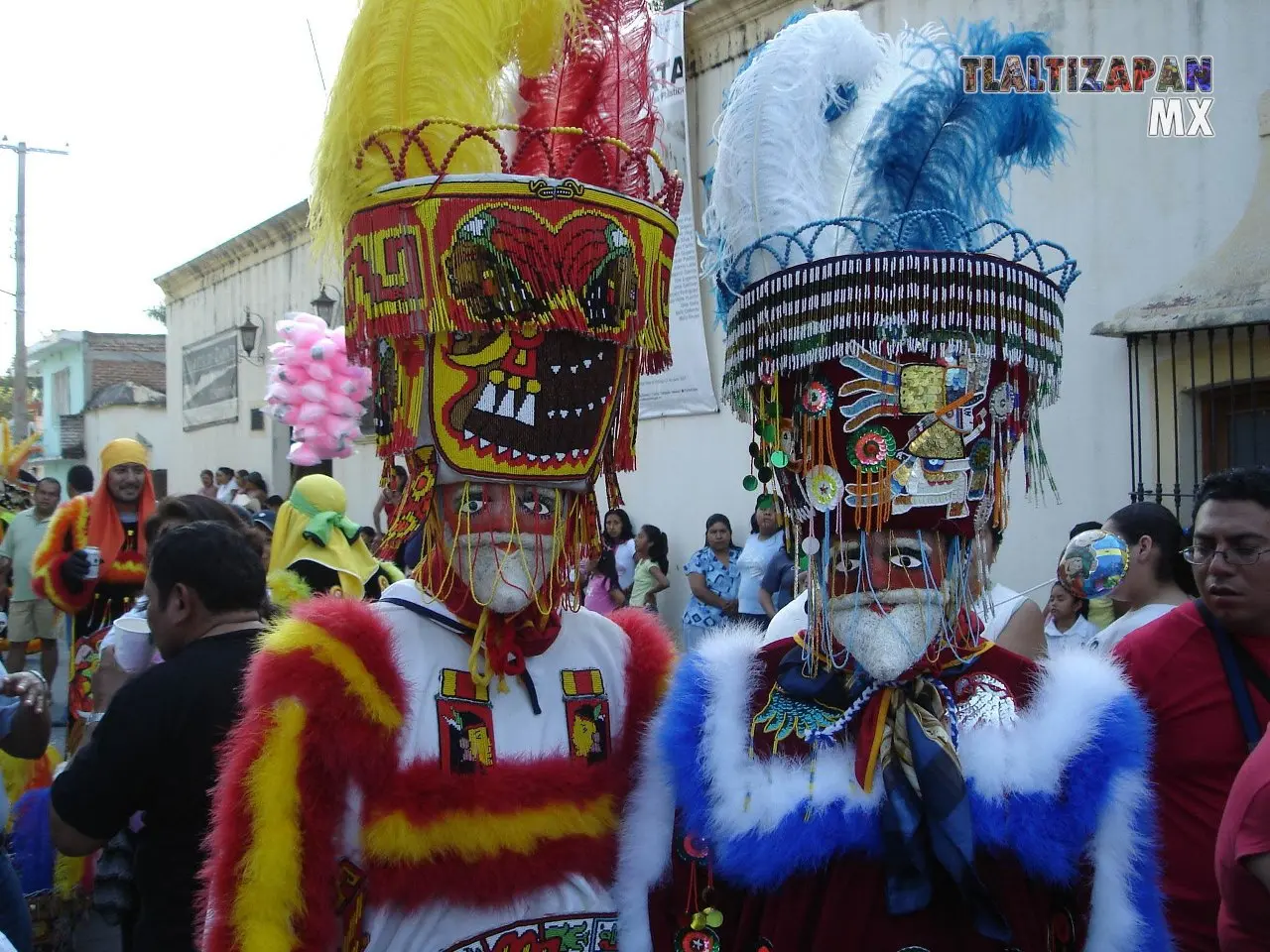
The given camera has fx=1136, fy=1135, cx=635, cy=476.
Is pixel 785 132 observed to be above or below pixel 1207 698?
above

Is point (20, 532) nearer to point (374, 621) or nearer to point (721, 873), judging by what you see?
point (374, 621)

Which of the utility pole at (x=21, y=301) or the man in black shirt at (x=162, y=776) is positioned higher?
the utility pole at (x=21, y=301)

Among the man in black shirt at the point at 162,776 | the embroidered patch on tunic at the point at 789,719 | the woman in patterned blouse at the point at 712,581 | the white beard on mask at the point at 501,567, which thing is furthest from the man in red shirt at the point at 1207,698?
the woman in patterned blouse at the point at 712,581

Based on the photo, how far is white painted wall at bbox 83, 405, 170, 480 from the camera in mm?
22844

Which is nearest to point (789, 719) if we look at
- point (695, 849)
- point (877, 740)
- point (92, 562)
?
point (877, 740)

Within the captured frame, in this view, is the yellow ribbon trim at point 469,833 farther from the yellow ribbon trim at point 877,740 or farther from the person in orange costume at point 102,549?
the person in orange costume at point 102,549

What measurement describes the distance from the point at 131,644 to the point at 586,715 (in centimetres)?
188

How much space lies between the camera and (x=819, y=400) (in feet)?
7.49

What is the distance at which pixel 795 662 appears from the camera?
7.73ft

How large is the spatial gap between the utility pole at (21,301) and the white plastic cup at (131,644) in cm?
2341

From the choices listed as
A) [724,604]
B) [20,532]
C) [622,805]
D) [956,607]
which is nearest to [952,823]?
[956,607]

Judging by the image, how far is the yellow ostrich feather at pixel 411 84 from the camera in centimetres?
244

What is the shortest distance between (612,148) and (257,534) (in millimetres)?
2320

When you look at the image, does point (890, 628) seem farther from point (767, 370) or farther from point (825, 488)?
point (767, 370)
